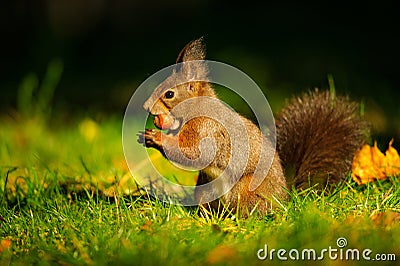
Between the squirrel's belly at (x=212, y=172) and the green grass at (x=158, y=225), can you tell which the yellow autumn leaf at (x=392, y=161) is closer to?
the green grass at (x=158, y=225)

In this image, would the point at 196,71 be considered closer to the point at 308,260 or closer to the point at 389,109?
the point at 308,260

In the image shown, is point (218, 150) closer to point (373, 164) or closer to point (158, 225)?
point (158, 225)

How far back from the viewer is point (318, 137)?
2.69m

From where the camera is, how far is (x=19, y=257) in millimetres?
1976

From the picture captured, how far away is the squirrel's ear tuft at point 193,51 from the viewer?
2.23 m

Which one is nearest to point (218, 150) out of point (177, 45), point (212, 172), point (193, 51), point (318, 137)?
point (212, 172)

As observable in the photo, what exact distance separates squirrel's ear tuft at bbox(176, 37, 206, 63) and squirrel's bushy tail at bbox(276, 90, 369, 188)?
603 millimetres

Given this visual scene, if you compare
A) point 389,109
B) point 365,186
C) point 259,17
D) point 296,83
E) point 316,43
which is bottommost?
point 365,186

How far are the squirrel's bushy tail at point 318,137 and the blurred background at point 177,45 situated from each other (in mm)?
1335

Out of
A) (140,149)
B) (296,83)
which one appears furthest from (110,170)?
(296,83)

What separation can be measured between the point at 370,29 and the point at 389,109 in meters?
2.94

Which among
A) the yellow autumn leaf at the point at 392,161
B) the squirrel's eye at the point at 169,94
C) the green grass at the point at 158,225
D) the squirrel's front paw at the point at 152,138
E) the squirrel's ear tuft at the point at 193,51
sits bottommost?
the green grass at the point at 158,225

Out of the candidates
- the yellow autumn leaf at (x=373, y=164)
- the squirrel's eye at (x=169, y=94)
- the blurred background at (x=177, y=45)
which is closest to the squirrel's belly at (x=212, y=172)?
the squirrel's eye at (x=169, y=94)

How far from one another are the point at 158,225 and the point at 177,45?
484 cm
